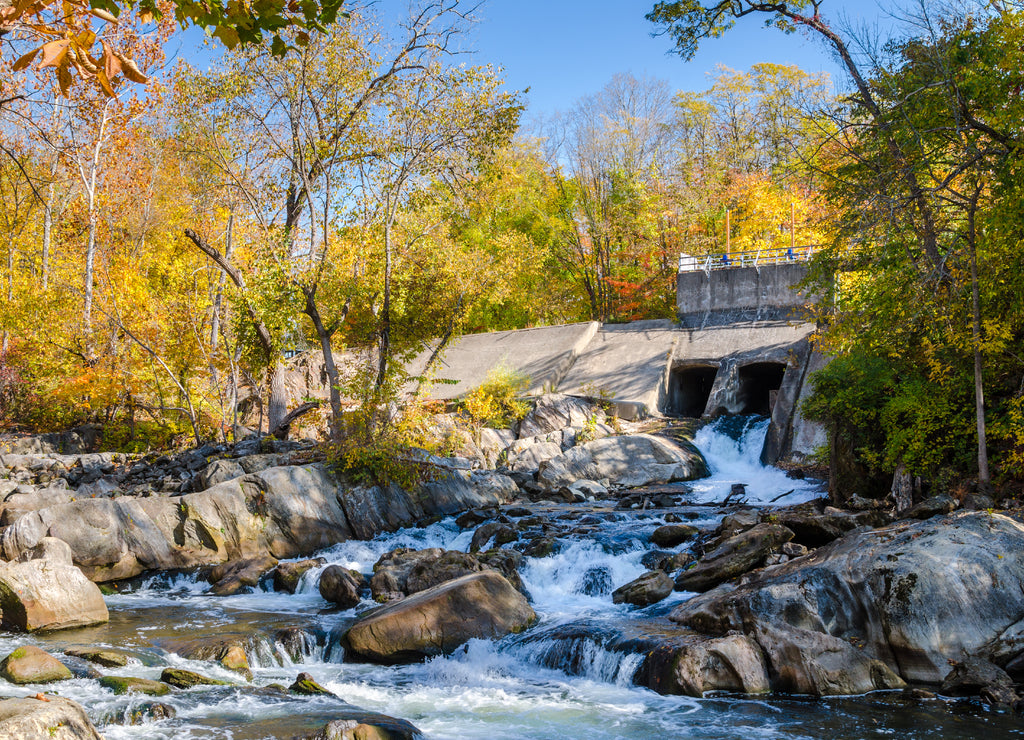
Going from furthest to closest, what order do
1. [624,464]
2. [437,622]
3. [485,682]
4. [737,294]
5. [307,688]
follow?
[737,294]
[624,464]
[437,622]
[485,682]
[307,688]

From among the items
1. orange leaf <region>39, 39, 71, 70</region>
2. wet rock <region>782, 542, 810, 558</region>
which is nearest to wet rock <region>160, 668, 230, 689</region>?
orange leaf <region>39, 39, 71, 70</region>

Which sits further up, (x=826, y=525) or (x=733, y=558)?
(x=826, y=525)

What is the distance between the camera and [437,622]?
27.2 feet

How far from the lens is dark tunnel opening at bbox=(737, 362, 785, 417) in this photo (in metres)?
24.0

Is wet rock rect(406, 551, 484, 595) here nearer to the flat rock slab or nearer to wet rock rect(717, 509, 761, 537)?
wet rock rect(717, 509, 761, 537)

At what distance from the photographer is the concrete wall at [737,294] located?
25203 mm

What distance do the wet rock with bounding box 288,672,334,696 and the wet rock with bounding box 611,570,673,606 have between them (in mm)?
3838

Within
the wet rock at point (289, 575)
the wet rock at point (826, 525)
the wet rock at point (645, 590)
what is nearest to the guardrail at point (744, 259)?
the wet rock at point (826, 525)

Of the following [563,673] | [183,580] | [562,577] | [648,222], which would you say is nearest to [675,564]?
[562,577]

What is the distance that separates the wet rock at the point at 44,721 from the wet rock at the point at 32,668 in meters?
2.26

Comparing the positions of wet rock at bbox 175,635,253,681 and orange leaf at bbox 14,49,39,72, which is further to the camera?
wet rock at bbox 175,635,253,681

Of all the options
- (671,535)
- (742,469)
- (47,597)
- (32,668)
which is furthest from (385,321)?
(32,668)

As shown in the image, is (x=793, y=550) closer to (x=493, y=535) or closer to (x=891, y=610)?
(x=891, y=610)

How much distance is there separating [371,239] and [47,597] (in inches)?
369
